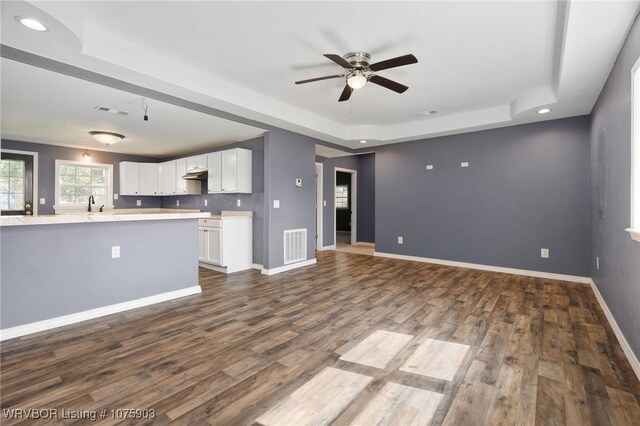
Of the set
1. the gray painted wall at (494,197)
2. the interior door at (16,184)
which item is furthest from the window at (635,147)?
the interior door at (16,184)

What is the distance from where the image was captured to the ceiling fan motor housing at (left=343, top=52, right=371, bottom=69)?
9.71 ft

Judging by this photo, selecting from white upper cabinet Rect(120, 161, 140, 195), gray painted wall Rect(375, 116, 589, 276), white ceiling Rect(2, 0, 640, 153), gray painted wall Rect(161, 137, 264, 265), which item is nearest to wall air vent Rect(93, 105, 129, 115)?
white ceiling Rect(2, 0, 640, 153)

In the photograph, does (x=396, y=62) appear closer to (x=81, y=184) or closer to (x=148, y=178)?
(x=148, y=178)

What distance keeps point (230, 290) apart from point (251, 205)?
1.79m

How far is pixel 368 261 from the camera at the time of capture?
19.6 ft

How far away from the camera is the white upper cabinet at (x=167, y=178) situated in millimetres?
6559

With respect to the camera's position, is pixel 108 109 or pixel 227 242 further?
pixel 227 242

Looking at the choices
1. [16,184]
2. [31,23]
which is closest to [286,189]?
[31,23]

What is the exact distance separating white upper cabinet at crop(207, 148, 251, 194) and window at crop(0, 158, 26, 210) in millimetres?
3811

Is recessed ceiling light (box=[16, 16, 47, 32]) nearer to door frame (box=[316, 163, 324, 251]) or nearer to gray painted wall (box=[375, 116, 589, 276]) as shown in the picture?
gray painted wall (box=[375, 116, 589, 276])

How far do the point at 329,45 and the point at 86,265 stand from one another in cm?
325

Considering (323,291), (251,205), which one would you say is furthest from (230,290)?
(251,205)

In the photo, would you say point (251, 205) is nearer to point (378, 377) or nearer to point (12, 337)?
point (12, 337)

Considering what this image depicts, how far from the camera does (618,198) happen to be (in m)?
2.63
